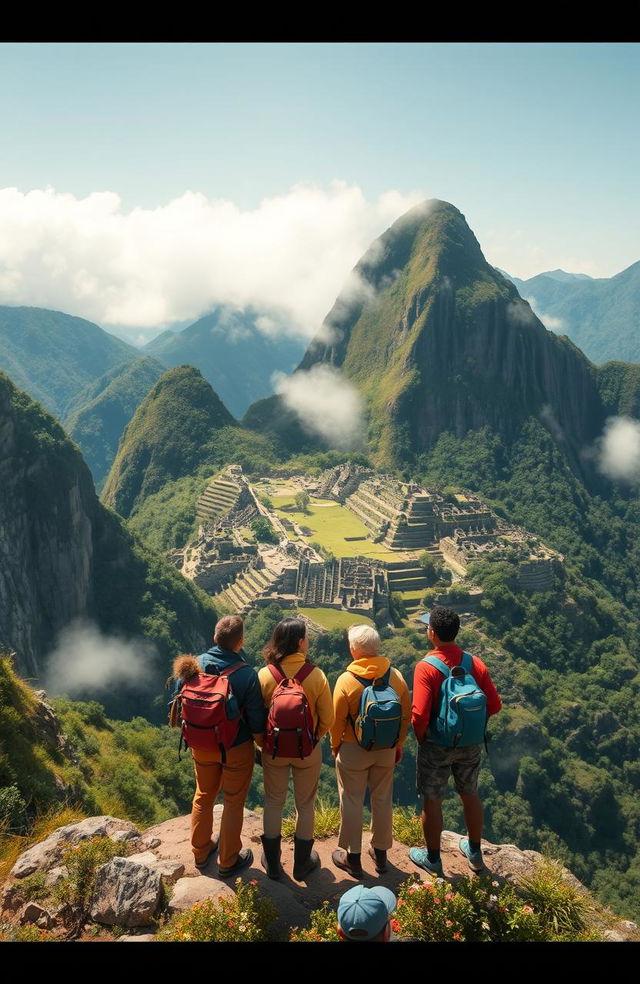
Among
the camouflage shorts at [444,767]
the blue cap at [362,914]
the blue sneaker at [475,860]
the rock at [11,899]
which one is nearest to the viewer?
the blue cap at [362,914]

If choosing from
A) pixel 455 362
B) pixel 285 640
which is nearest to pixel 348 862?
pixel 285 640

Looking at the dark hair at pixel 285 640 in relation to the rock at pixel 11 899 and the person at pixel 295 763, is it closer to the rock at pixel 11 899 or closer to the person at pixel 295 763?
the person at pixel 295 763

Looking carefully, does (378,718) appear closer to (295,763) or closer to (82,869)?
(295,763)

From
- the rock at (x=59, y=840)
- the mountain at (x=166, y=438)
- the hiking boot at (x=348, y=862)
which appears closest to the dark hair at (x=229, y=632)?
the hiking boot at (x=348, y=862)

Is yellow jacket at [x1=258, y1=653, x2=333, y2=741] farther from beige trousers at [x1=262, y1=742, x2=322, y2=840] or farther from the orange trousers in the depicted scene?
the orange trousers

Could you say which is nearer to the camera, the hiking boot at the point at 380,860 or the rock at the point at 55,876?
the rock at the point at 55,876

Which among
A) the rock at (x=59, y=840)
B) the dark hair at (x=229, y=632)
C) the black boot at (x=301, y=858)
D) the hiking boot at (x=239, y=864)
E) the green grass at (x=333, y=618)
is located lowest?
the green grass at (x=333, y=618)

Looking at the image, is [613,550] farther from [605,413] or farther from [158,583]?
[158,583]
